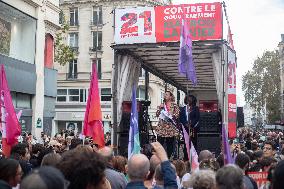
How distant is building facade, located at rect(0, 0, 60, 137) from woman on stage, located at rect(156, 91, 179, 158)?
1034 cm

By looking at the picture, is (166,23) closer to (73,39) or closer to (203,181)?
(203,181)

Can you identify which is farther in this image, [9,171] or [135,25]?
[135,25]

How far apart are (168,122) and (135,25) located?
286cm

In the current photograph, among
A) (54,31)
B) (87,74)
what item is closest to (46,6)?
(54,31)

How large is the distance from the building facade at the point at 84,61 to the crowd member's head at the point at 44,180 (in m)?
42.3

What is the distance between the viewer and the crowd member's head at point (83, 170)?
11.0 feet

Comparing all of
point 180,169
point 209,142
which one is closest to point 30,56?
point 209,142

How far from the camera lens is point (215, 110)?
13141mm

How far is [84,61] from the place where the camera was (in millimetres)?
46500

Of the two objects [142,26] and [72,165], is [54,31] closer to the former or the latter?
[142,26]

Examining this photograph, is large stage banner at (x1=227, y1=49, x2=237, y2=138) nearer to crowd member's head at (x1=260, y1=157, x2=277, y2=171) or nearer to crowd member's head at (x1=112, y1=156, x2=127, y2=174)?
crowd member's head at (x1=260, y1=157, x2=277, y2=171)

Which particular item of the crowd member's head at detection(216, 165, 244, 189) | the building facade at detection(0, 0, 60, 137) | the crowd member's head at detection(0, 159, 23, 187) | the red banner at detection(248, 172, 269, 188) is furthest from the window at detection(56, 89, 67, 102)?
the crowd member's head at detection(216, 165, 244, 189)

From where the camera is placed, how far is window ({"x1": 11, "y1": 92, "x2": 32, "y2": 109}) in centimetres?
2185

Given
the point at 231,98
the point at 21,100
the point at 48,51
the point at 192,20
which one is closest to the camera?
the point at 192,20
